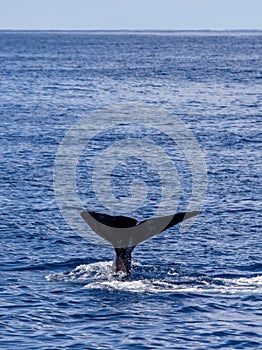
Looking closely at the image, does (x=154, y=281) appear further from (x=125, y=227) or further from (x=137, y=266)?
(x=125, y=227)

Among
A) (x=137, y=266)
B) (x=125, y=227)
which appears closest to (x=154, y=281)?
(x=137, y=266)

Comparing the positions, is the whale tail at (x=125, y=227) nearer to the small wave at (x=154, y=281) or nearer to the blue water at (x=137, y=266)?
the small wave at (x=154, y=281)

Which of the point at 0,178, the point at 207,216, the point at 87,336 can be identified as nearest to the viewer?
the point at 87,336

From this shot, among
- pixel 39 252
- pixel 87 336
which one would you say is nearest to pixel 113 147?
pixel 39 252

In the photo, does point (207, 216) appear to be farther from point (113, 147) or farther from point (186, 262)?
point (113, 147)

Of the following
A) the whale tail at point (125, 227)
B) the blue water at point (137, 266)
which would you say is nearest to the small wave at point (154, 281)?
the blue water at point (137, 266)

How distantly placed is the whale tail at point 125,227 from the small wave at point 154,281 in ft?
3.74

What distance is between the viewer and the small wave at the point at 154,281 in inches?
989

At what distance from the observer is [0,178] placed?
42719 mm

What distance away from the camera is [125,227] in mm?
23688

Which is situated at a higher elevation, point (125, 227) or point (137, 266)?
point (125, 227)

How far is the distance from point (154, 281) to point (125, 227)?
284 cm

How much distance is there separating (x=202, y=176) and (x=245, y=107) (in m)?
33.2

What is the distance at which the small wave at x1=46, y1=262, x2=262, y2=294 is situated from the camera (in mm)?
25109
